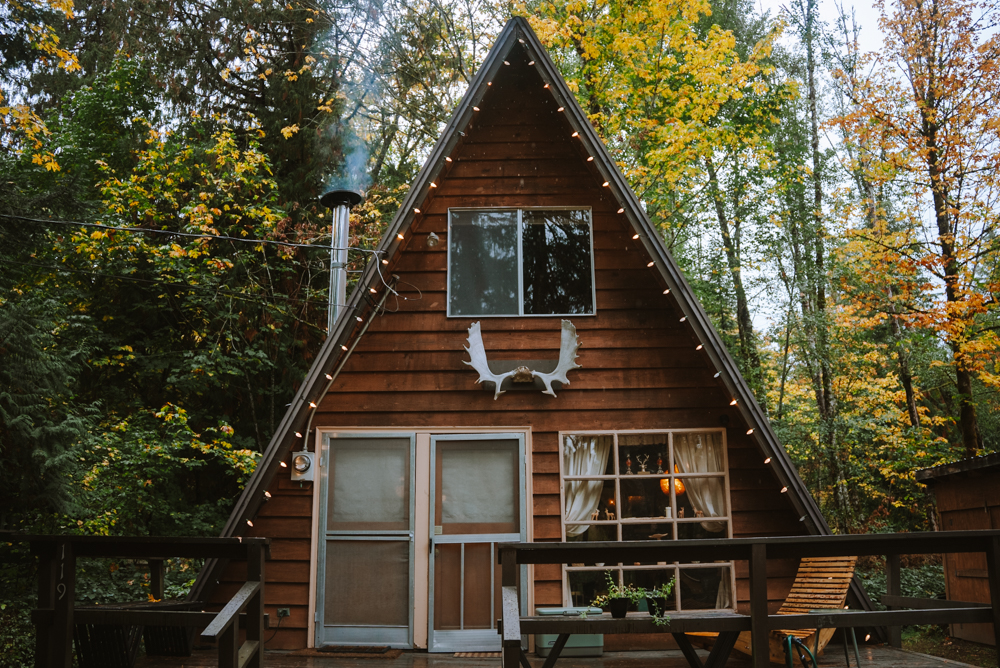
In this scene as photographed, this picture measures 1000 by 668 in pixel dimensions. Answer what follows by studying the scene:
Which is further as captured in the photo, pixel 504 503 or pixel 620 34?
pixel 620 34

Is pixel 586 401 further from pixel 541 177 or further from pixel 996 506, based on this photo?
pixel 996 506

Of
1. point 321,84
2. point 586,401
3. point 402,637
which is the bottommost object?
point 402,637

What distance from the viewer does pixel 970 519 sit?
8367 millimetres

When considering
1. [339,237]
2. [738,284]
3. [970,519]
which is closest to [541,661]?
[339,237]

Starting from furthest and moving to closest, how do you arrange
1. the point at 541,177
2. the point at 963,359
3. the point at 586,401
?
the point at 963,359, the point at 541,177, the point at 586,401

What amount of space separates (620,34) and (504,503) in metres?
9.64

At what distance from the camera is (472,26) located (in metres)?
14.5

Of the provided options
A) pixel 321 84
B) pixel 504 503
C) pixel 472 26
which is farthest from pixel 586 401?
pixel 472 26

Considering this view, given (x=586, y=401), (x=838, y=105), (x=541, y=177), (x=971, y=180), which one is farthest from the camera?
(x=838, y=105)

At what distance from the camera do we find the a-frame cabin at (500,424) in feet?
20.6

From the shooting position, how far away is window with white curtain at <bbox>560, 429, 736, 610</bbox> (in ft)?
20.9

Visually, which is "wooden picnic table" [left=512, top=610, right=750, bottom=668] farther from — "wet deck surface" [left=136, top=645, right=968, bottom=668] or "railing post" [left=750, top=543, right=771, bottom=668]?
"wet deck surface" [left=136, top=645, right=968, bottom=668]

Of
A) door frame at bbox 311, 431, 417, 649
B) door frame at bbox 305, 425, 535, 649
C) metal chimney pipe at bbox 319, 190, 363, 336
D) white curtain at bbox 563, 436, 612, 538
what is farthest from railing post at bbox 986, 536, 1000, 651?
metal chimney pipe at bbox 319, 190, 363, 336

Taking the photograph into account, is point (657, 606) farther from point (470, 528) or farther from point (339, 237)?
point (339, 237)
